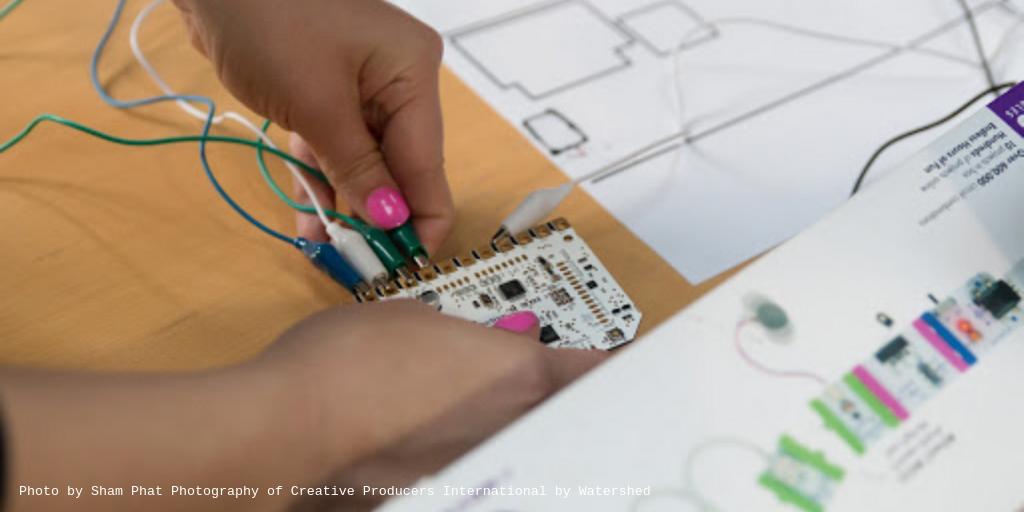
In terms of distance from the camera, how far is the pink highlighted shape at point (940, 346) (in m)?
0.48

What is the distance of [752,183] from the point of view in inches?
31.8

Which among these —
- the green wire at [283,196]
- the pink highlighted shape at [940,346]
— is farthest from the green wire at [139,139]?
the pink highlighted shape at [940,346]

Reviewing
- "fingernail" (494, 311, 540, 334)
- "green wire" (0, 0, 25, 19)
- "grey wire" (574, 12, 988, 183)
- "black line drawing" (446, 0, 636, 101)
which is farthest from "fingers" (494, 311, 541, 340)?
"green wire" (0, 0, 25, 19)

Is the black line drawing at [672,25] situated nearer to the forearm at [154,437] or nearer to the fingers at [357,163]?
the fingers at [357,163]

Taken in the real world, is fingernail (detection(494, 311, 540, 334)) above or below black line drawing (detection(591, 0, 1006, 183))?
above

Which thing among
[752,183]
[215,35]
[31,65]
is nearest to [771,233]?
[752,183]

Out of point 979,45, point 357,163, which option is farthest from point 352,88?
point 979,45

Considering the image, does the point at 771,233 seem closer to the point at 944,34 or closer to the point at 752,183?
the point at 752,183

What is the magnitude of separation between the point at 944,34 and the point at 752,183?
32 centimetres

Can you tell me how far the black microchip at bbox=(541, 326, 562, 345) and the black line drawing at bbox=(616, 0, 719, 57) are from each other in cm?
41

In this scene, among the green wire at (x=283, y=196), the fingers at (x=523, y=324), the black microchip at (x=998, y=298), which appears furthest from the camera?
the green wire at (x=283, y=196)

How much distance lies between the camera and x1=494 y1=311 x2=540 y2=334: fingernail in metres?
0.63

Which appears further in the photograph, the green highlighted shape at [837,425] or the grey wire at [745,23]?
the grey wire at [745,23]

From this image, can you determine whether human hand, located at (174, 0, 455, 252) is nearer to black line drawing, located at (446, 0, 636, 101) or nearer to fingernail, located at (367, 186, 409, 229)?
fingernail, located at (367, 186, 409, 229)
